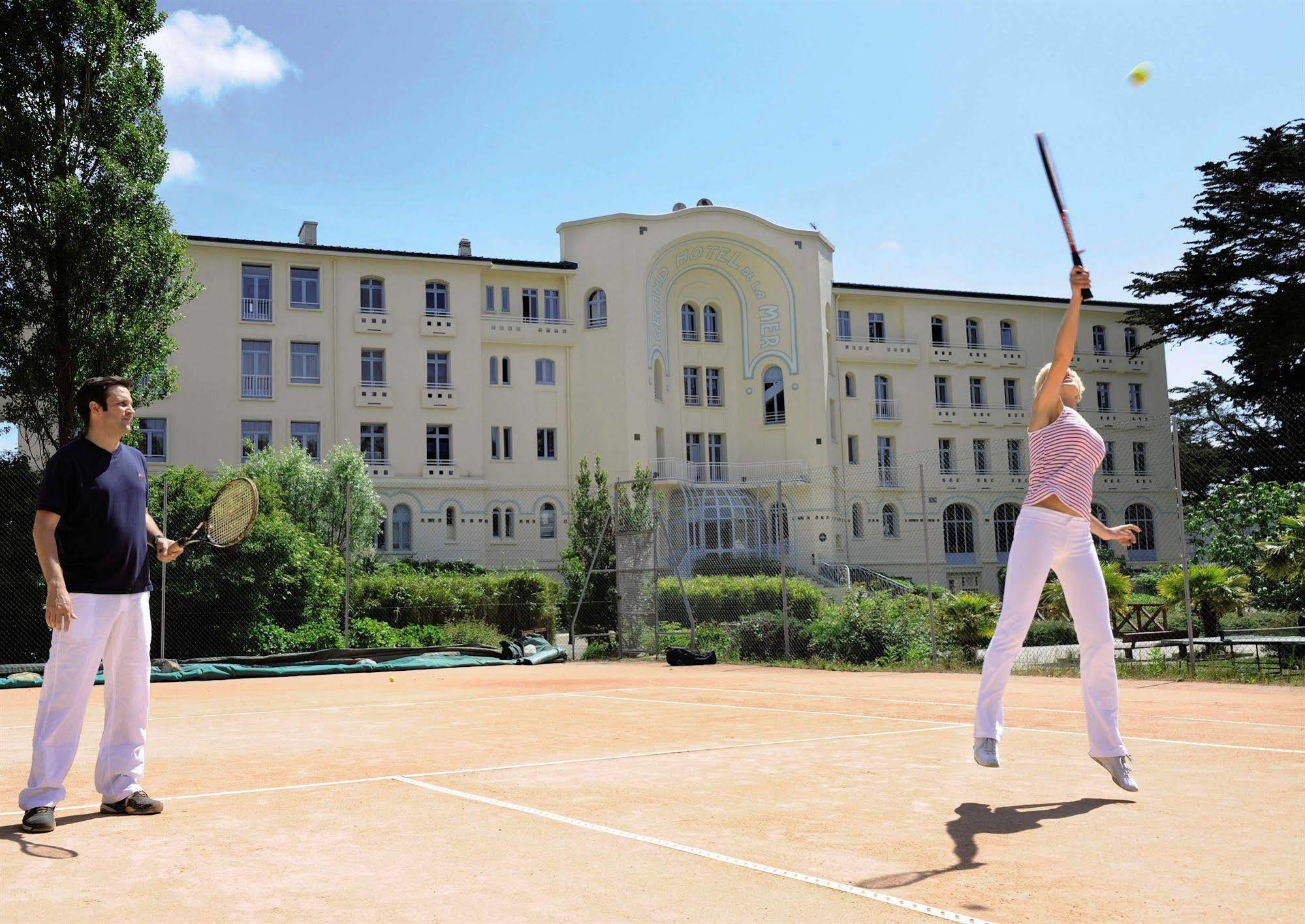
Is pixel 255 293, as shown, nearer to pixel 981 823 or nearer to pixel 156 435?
pixel 156 435

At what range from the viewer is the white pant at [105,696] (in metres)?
4.97

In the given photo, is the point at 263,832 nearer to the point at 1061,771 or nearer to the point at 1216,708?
the point at 1061,771

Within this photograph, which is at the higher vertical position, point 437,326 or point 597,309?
point 597,309

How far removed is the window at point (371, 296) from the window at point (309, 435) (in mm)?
4968

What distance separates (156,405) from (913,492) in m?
32.1

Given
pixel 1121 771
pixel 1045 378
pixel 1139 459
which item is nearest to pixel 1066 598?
pixel 1121 771

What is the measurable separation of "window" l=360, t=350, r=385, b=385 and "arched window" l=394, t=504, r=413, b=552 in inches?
203

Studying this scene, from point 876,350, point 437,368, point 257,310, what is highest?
point 257,310

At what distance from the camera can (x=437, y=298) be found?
45719 millimetres

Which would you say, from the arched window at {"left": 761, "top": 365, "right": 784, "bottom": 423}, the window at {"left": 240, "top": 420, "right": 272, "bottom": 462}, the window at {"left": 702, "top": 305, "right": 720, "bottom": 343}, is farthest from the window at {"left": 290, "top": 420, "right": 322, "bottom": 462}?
the arched window at {"left": 761, "top": 365, "right": 784, "bottom": 423}

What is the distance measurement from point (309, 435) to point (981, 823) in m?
41.4

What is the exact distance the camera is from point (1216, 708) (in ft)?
29.9

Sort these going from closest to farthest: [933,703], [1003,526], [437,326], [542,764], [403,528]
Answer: [542,764]
[933,703]
[403,528]
[437,326]
[1003,526]

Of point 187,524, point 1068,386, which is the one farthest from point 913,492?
point 1068,386
